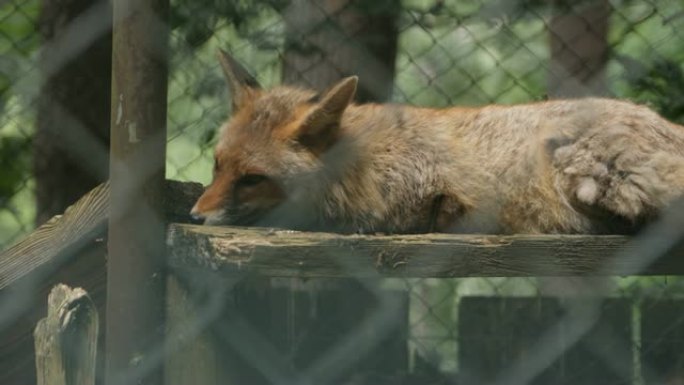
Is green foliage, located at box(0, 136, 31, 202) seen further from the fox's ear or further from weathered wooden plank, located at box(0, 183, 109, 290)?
the fox's ear

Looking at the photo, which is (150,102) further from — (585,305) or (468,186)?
(585,305)

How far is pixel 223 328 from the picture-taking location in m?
→ 2.76

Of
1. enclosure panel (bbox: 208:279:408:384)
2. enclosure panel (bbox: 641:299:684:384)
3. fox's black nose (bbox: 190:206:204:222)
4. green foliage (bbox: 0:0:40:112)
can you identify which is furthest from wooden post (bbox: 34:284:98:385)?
enclosure panel (bbox: 641:299:684:384)

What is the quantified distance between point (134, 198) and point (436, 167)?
924mm

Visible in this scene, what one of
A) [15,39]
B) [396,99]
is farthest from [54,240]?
[396,99]

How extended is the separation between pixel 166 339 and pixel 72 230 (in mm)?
443

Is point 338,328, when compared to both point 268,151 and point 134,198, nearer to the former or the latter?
point 268,151

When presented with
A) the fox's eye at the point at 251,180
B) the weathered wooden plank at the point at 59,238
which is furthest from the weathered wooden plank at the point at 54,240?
the fox's eye at the point at 251,180

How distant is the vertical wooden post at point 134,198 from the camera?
2.62 metres

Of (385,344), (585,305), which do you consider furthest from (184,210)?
(585,305)

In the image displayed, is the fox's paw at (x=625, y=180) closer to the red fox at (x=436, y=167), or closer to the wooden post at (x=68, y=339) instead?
the red fox at (x=436, y=167)

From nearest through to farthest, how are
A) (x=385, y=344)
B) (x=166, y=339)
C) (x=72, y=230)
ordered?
(x=166, y=339)
(x=72, y=230)
(x=385, y=344)

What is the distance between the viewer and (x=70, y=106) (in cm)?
389

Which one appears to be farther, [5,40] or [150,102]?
[5,40]
